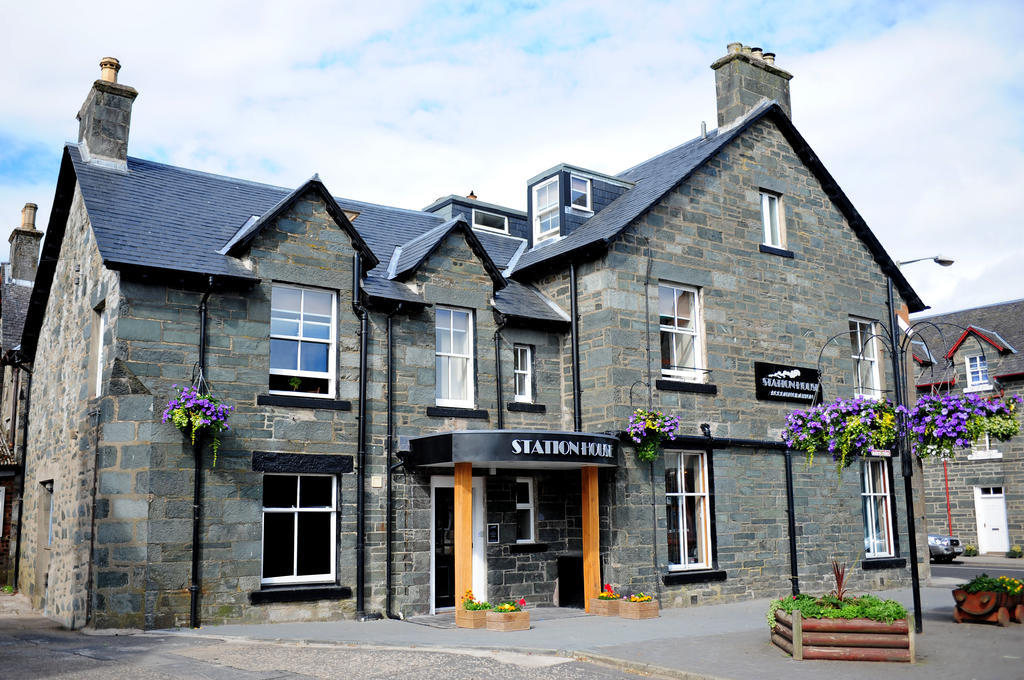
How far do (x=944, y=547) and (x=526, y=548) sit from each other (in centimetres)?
2149

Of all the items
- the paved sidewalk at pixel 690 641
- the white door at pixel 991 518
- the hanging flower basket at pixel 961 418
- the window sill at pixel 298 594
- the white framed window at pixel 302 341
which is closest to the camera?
the paved sidewalk at pixel 690 641

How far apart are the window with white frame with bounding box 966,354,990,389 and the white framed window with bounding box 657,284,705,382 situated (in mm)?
23015

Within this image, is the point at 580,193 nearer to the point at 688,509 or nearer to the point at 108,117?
the point at 688,509

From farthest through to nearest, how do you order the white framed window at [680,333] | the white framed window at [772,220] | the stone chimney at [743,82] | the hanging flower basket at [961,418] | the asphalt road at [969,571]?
1. the asphalt road at [969,571]
2. the stone chimney at [743,82]
3. the white framed window at [772,220]
4. the white framed window at [680,333]
5. the hanging flower basket at [961,418]

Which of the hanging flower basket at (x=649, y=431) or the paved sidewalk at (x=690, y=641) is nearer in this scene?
the paved sidewalk at (x=690, y=641)

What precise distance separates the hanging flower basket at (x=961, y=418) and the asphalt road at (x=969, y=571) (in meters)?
11.8

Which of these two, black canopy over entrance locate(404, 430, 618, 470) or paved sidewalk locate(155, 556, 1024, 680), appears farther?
black canopy over entrance locate(404, 430, 618, 470)

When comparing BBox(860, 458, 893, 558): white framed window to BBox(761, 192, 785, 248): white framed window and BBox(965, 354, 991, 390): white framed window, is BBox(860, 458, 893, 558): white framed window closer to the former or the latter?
BBox(761, 192, 785, 248): white framed window

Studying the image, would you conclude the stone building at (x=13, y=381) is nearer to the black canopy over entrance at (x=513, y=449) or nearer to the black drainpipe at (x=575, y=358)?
the black canopy over entrance at (x=513, y=449)

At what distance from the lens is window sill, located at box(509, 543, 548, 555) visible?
16844 mm

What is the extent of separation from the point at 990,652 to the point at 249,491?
10.7 m

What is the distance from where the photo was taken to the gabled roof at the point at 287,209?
15.0 metres

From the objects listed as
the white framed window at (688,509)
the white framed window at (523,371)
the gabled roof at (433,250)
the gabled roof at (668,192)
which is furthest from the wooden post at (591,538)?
the gabled roof at (668,192)

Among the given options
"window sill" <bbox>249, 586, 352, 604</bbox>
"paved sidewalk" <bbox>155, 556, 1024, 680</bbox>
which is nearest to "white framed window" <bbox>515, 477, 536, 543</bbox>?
"paved sidewalk" <bbox>155, 556, 1024, 680</bbox>
